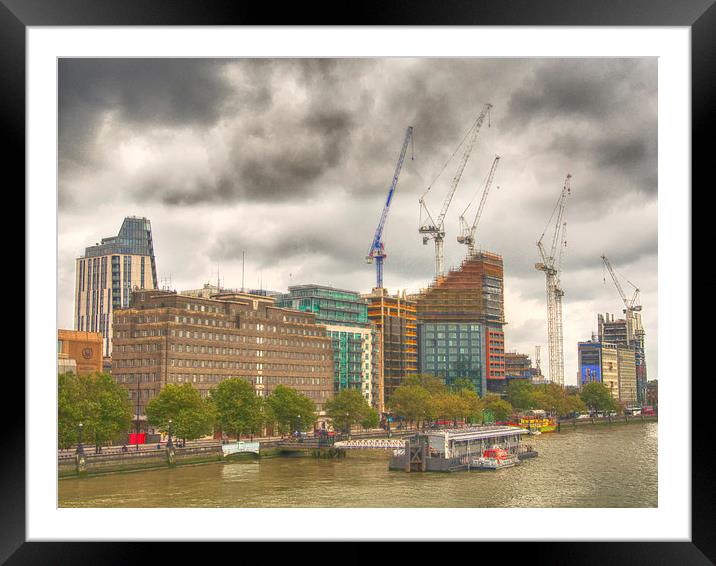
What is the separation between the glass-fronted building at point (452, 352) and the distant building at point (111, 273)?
11.4 m

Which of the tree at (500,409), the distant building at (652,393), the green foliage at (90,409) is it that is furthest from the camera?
the distant building at (652,393)

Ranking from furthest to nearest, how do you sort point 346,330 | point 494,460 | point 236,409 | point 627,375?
1. point 627,375
2. point 346,330
3. point 236,409
4. point 494,460

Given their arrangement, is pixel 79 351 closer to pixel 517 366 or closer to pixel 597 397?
pixel 597 397

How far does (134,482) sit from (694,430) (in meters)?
10.6

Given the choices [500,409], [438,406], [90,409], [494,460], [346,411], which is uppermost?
[90,409]

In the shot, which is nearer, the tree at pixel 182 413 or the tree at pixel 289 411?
the tree at pixel 182 413

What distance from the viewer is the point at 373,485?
14.3 meters

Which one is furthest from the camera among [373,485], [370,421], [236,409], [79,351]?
[370,421]

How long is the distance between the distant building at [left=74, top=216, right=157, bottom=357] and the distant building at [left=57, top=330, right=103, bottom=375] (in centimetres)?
867

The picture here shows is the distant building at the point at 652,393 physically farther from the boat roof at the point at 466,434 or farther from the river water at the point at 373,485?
the boat roof at the point at 466,434

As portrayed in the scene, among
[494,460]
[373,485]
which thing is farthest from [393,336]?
[373,485]

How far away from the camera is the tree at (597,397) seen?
31.5m

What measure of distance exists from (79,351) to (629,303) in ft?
53.1
